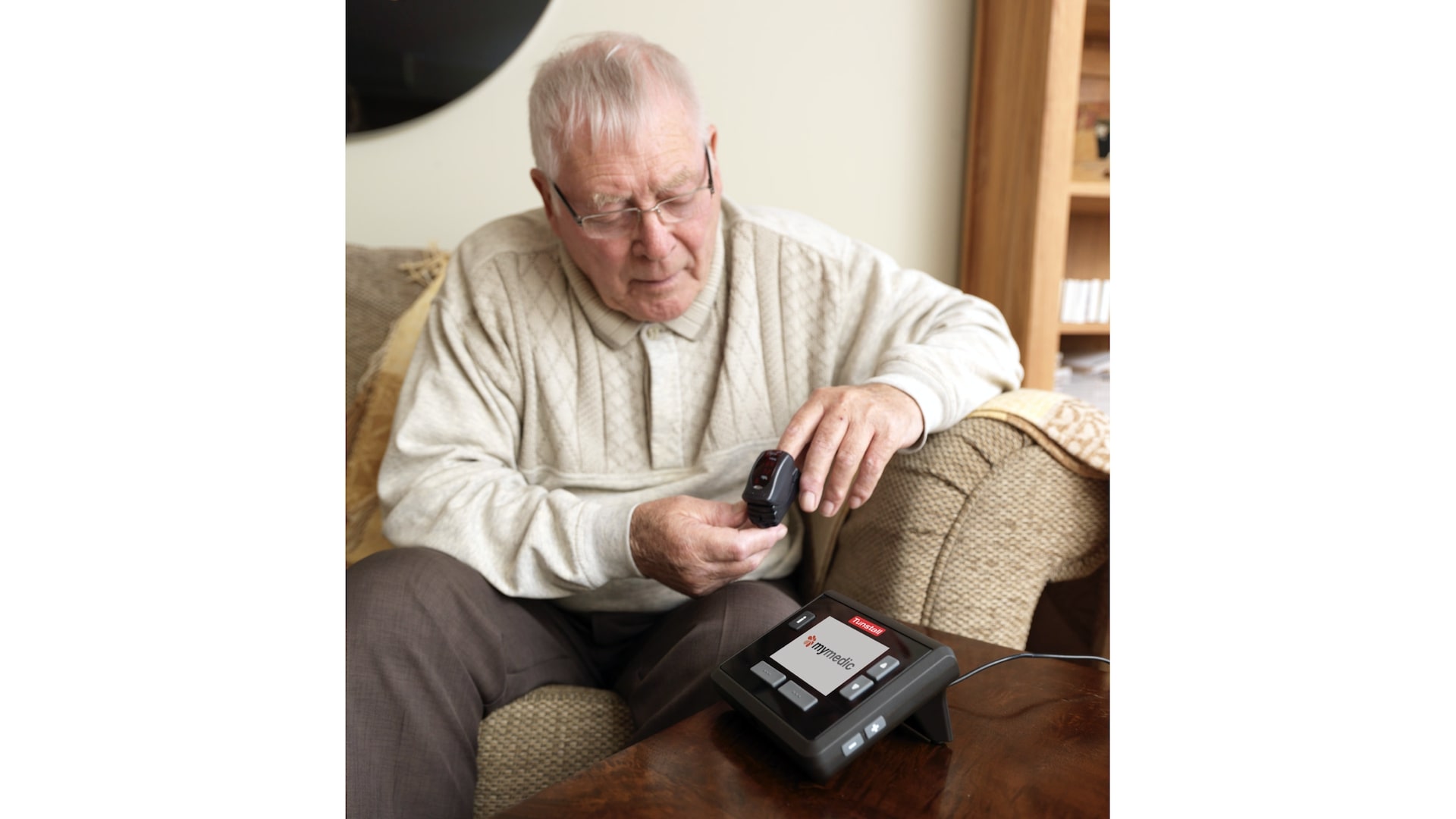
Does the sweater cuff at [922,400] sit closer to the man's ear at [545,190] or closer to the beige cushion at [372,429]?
the man's ear at [545,190]

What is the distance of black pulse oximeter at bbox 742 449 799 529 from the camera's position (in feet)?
2.47

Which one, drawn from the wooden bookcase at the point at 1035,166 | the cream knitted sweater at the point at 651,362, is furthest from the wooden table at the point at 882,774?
the wooden bookcase at the point at 1035,166

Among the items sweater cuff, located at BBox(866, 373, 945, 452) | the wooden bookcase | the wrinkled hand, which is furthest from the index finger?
the wooden bookcase

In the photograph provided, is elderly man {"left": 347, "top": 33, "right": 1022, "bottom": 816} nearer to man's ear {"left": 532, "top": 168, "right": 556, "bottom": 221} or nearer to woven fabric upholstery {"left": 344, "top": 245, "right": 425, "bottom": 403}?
man's ear {"left": 532, "top": 168, "right": 556, "bottom": 221}

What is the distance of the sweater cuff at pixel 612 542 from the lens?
86cm

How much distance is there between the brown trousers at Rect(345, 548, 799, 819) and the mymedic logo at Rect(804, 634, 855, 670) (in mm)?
171

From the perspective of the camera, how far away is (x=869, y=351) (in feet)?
3.63

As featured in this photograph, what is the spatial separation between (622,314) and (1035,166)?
40.2 inches

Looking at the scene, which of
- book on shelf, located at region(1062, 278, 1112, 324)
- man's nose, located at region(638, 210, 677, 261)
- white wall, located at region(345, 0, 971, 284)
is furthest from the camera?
book on shelf, located at region(1062, 278, 1112, 324)

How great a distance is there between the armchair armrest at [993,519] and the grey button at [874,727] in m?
0.41

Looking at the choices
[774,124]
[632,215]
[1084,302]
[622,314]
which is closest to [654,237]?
[632,215]
